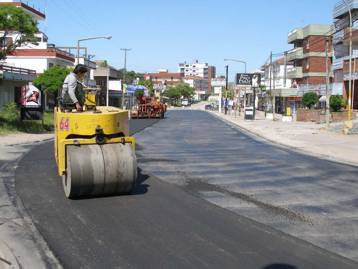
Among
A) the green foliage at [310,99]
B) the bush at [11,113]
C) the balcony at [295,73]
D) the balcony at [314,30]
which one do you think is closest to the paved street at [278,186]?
the bush at [11,113]

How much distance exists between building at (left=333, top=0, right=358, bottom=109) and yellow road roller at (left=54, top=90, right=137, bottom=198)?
49.1 meters

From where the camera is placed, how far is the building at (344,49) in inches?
2301

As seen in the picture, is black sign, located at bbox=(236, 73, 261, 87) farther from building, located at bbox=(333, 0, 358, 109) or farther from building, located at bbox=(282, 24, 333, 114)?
building, located at bbox=(333, 0, 358, 109)

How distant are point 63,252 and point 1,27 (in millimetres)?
21672

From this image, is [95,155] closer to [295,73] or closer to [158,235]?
[158,235]

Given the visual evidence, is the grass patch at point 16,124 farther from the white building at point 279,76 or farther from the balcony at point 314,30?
the white building at point 279,76

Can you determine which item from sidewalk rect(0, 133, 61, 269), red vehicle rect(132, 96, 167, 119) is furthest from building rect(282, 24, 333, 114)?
sidewalk rect(0, 133, 61, 269)

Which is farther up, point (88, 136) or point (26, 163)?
point (88, 136)

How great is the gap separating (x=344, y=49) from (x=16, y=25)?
47.2 m

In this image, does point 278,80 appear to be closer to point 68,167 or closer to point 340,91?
point 340,91

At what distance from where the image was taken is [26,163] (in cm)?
1562

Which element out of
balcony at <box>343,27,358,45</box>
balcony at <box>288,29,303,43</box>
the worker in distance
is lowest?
the worker in distance

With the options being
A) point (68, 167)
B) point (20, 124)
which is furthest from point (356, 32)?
point (68, 167)

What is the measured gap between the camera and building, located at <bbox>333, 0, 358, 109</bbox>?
58450 millimetres
